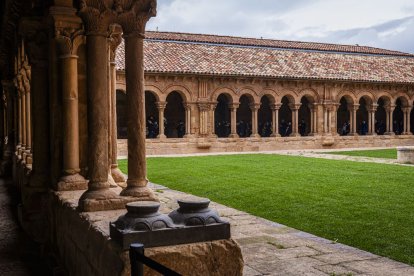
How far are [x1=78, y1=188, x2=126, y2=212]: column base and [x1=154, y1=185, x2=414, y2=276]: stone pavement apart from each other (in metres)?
0.42

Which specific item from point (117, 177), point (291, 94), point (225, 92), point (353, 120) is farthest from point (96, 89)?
point (353, 120)

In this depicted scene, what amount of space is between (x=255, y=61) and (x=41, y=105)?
23.7 meters

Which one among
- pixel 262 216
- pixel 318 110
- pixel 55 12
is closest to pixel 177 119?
pixel 318 110

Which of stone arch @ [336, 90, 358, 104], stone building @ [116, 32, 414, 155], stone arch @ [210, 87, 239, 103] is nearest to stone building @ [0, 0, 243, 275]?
stone building @ [116, 32, 414, 155]

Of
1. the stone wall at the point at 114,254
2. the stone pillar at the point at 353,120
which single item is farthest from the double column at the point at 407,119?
the stone wall at the point at 114,254

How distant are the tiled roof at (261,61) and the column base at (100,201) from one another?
67.2 ft

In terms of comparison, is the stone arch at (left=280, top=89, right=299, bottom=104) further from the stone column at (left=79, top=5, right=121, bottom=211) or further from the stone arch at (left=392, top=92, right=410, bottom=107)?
the stone column at (left=79, top=5, right=121, bottom=211)

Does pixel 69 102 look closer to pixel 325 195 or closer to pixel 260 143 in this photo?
pixel 325 195

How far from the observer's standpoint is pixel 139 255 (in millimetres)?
2307

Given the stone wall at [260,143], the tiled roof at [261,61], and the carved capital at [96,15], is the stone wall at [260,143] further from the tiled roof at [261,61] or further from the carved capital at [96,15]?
the carved capital at [96,15]

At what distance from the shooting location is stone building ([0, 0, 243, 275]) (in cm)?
355

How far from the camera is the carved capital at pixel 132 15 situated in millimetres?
4777

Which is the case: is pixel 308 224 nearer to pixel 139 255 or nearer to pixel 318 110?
pixel 139 255

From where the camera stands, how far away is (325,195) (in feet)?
32.9
